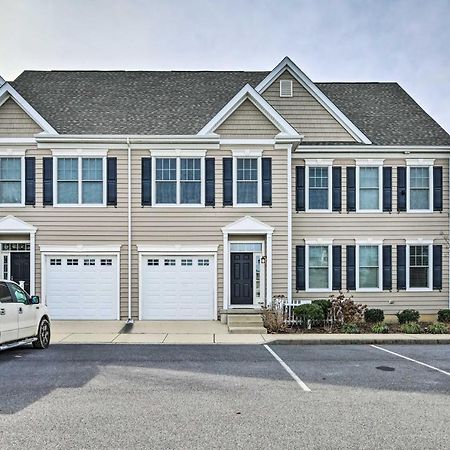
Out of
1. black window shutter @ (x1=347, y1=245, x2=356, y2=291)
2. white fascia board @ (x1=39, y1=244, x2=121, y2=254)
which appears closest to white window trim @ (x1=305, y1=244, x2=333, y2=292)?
black window shutter @ (x1=347, y1=245, x2=356, y2=291)

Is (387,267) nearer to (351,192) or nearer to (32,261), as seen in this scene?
(351,192)

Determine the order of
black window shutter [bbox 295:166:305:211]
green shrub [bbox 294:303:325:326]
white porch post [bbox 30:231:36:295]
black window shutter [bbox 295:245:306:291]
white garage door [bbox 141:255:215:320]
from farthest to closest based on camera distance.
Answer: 1. black window shutter [bbox 295:166:305:211]
2. black window shutter [bbox 295:245:306:291]
3. white garage door [bbox 141:255:215:320]
4. white porch post [bbox 30:231:36:295]
5. green shrub [bbox 294:303:325:326]

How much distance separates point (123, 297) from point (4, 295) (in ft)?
24.2

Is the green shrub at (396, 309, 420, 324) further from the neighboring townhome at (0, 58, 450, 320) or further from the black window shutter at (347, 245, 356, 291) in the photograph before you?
the black window shutter at (347, 245, 356, 291)

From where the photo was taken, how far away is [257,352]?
12820 mm

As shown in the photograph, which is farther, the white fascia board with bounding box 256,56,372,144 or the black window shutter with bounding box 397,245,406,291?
the white fascia board with bounding box 256,56,372,144

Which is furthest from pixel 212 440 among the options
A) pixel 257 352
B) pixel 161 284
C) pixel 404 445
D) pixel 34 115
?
pixel 34 115

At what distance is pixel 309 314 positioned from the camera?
16.2m

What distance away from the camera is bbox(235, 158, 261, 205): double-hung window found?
61.8ft

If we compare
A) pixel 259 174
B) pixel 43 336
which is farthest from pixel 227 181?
pixel 43 336

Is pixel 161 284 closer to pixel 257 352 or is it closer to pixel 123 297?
pixel 123 297

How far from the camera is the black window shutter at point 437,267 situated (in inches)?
783

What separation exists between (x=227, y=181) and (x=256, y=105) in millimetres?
2989

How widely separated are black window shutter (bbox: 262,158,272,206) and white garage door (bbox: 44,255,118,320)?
19.8 ft
